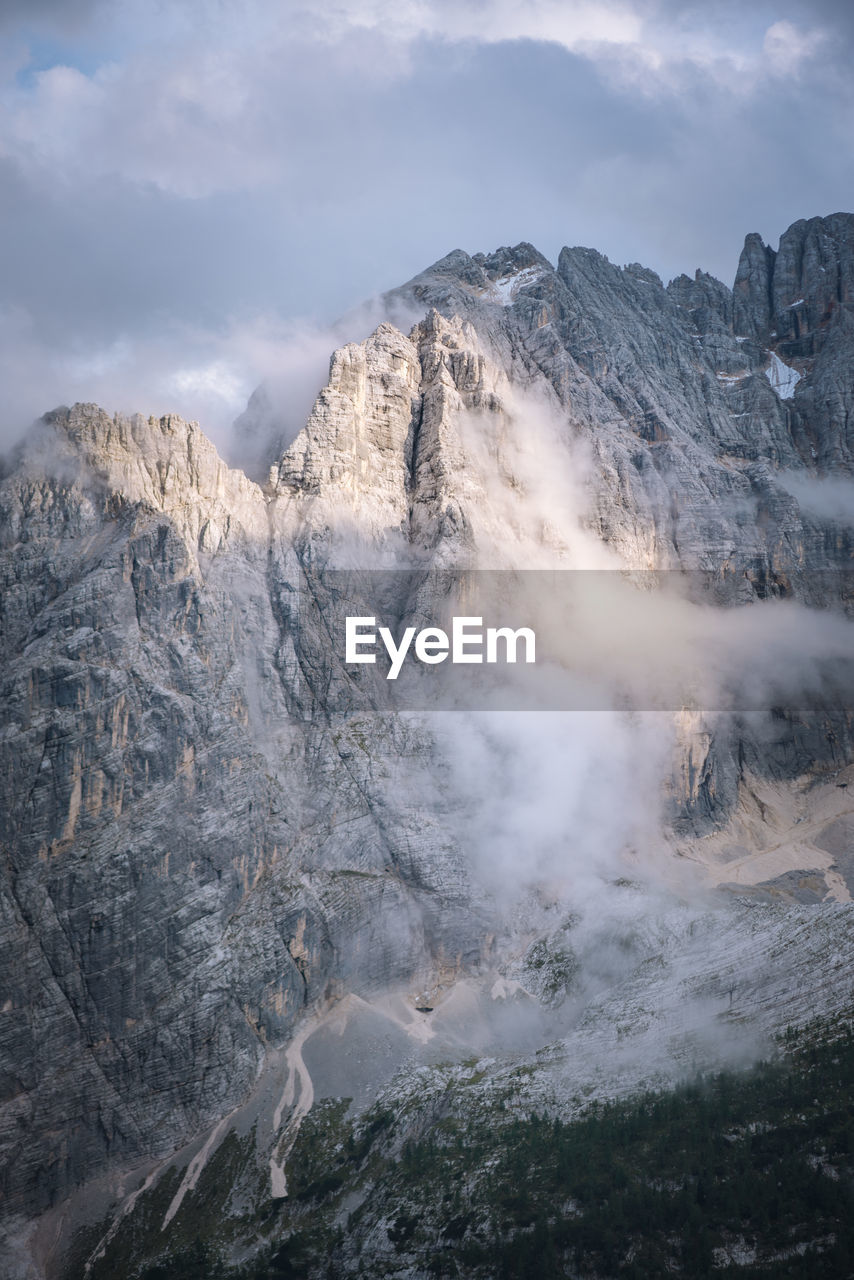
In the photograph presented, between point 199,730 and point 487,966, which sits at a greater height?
point 199,730

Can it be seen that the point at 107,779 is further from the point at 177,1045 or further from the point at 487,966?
the point at 487,966

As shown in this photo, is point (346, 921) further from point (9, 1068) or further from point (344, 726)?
point (9, 1068)

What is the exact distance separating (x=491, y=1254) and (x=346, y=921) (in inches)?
2418

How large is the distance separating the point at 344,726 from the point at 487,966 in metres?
51.3

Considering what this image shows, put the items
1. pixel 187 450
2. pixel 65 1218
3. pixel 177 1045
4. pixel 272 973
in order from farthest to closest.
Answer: pixel 187 450 < pixel 272 973 < pixel 177 1045 < pixel 65 1218

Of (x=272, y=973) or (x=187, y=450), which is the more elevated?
(x=187, y=450)

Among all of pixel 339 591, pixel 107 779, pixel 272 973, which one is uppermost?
pixel 339 591

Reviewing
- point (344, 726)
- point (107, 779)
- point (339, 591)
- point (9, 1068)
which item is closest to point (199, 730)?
point (107, 779)

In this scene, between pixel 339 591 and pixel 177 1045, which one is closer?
pixel 177 1045

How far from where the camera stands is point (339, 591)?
19662cm

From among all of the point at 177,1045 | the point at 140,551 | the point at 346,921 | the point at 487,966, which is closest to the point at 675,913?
the point at 487,966

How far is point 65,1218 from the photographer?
137500mm

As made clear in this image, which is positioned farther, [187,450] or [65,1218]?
[187,450]

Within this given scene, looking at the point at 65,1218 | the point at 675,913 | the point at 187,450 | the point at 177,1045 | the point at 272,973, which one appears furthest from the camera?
the point at 187,450
